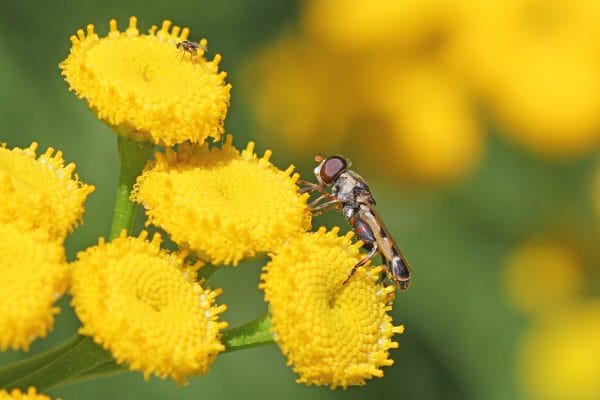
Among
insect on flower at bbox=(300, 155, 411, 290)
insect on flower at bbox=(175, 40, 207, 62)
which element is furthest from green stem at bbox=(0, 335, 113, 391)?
insect on flower at bbox=(175, 40, 207, 62)

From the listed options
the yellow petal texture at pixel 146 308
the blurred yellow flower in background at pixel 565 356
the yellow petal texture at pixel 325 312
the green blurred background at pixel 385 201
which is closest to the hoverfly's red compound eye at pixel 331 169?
the yellow petal texture at pixel 325 312

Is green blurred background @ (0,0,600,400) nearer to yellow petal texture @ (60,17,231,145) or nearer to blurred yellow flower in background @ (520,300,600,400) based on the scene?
blurred yellow flower in background @ (520,300,600,400)

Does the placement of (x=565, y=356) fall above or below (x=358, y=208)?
above

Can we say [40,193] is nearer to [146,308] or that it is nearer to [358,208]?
[146,308]

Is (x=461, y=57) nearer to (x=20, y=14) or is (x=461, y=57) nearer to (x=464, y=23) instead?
(x=464, y=23)

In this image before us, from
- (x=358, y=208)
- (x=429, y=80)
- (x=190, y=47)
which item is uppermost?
(x=429, y=80)

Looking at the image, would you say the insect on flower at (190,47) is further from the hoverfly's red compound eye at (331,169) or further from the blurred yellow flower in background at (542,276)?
the blurred yellow flower in background at (542,276)

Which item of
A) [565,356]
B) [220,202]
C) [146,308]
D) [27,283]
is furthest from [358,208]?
[565,356]
